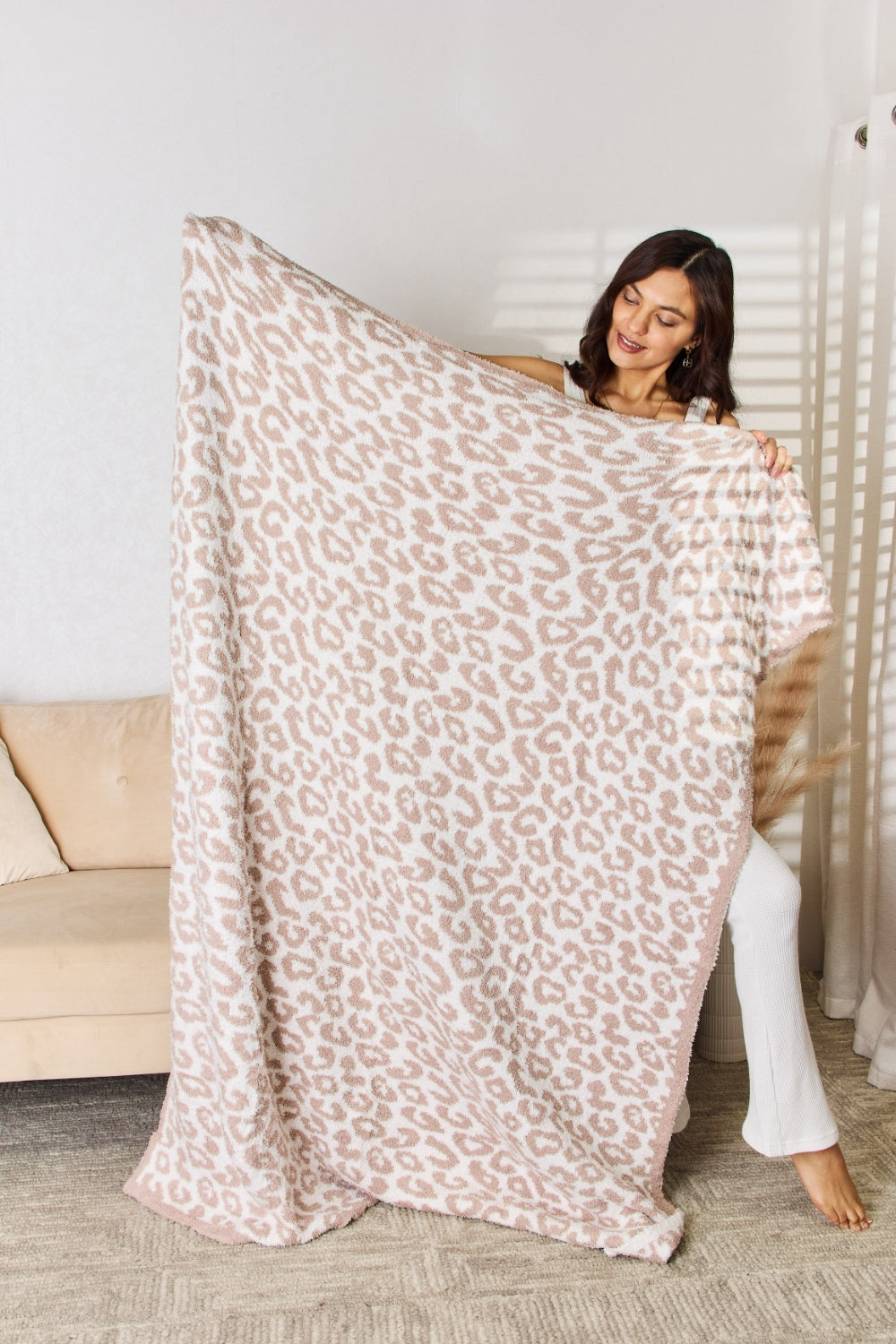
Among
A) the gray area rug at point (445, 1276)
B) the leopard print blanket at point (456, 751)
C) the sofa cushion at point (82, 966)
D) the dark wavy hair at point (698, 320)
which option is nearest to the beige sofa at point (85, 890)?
the sofa cushion at point (82, 966)

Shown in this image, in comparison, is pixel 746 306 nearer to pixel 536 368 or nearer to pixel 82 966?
pixel 536 368

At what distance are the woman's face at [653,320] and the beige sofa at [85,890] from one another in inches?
50.6

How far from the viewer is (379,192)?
8.95ft

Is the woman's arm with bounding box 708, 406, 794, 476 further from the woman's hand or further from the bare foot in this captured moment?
the bare foot

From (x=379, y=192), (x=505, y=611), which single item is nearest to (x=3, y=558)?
(x=379, y=192)

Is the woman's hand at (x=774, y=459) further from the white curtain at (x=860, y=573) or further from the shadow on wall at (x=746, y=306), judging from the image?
the shadow on wall at (x=746, y=306)

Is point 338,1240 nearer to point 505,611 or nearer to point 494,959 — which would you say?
point 494,959

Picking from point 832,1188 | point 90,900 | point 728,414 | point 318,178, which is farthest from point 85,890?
point 318,178

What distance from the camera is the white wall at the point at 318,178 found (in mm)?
2641

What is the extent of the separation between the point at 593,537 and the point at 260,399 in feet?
1.77

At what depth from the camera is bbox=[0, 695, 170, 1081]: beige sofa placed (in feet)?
6.79

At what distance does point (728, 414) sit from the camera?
2236 millimetres

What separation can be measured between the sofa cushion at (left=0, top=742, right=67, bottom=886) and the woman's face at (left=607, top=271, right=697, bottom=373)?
1.53m

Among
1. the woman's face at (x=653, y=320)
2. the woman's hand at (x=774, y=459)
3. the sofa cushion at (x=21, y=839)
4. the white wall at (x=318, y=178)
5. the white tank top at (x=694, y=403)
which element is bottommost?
the sofa cushion at (x=21, y=839)
